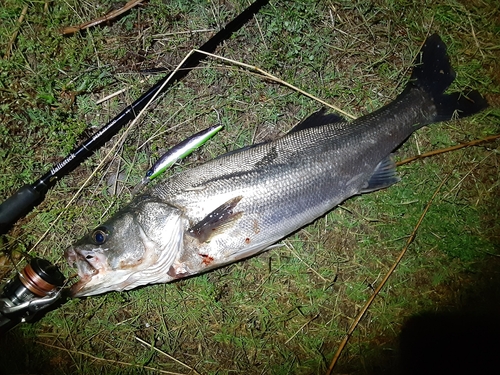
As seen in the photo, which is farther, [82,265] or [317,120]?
[317,120]

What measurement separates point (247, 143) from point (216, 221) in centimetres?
103

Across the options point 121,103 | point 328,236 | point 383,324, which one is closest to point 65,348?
point 121,103

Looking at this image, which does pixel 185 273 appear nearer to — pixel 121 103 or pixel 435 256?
pixel 121 103

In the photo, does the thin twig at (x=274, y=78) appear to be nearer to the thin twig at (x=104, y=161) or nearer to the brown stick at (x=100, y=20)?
the thin twig at (x=104, y=161)

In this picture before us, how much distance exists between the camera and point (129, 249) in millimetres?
2686

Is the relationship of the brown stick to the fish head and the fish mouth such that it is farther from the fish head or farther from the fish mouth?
the fish mouth

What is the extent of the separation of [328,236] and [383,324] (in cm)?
96

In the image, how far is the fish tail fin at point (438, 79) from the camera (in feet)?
10.6

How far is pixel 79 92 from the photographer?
3322 millimetres

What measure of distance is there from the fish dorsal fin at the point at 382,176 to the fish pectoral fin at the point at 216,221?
45.5 inches

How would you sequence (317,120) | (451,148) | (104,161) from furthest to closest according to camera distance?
(451,148)
(104,161)
(317,120)

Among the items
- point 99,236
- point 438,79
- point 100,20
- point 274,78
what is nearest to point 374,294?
point 438,79

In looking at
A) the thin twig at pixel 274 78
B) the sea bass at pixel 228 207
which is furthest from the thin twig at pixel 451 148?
the thin twig at pixel 274 78

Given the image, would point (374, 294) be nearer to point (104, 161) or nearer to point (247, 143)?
point (247, 143)
